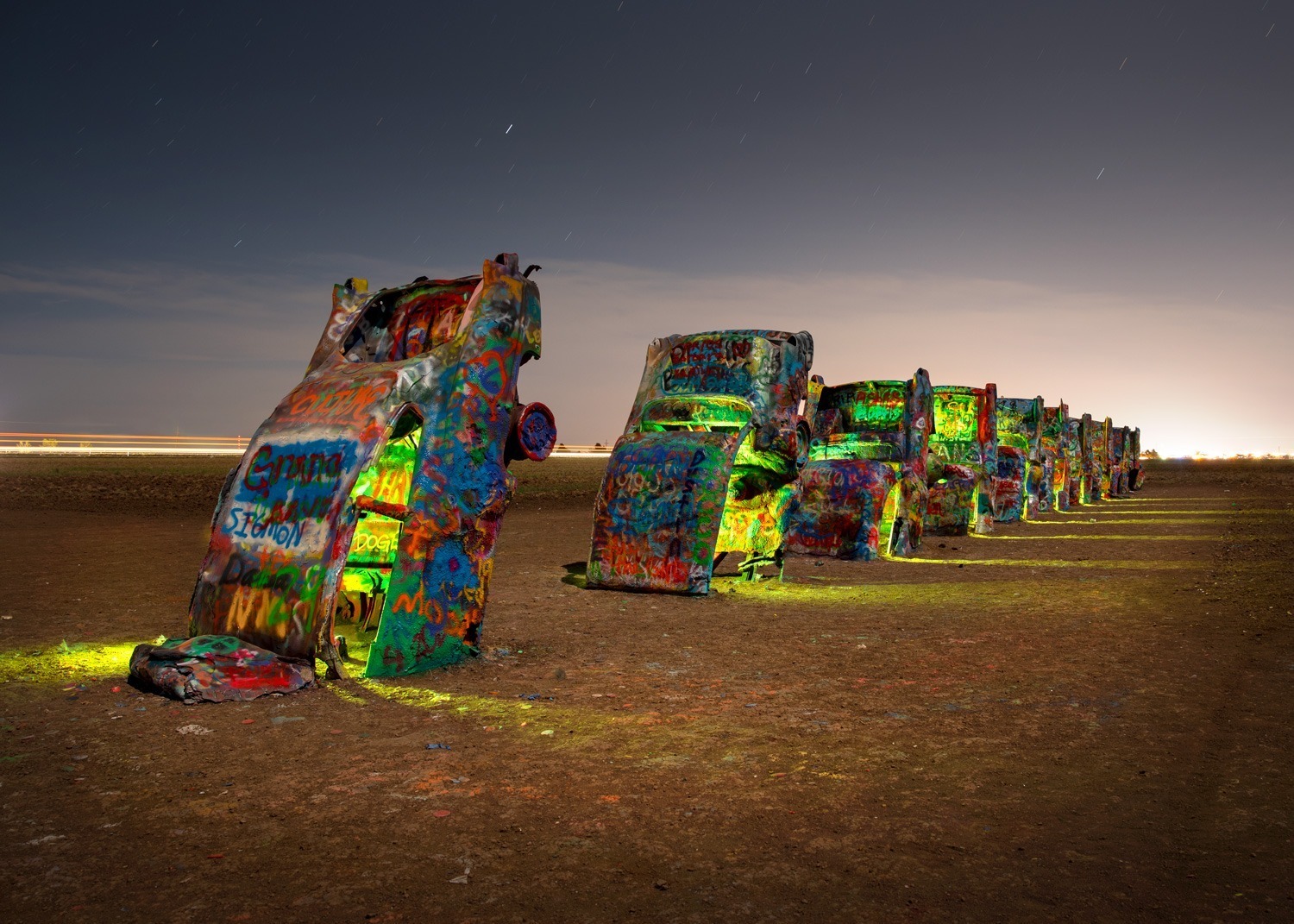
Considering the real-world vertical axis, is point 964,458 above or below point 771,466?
above

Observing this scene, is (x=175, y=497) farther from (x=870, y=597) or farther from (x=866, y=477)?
(x=870, y=597)

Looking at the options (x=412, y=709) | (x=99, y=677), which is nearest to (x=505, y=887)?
(x=412, y=709)

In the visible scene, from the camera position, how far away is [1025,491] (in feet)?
72.6

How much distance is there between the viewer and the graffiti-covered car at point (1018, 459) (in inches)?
832

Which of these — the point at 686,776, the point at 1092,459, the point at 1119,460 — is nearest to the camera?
the point at 686,776

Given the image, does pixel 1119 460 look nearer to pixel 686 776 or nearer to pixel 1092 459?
pixel 1092 459

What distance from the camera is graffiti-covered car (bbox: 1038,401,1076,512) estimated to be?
24.7m

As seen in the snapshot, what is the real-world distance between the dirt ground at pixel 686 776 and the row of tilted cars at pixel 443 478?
54cm

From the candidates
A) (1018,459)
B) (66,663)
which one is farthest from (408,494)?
(1018,459)

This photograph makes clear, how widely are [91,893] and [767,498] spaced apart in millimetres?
9070

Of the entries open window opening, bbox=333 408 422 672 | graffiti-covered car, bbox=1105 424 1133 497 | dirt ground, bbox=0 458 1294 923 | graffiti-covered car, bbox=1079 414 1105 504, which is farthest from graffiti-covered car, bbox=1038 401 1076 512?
open window opening, bbox=333 408 422 672

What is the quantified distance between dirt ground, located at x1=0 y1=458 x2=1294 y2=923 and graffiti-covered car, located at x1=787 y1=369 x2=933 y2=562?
480 centimetres

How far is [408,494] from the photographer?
631 centimetres

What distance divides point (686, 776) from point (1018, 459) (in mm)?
19126
